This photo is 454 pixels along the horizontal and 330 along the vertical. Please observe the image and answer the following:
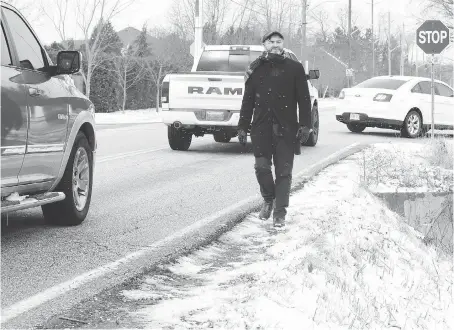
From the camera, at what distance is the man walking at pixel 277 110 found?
7.07 m

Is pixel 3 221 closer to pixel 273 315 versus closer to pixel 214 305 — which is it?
pixel 214 305

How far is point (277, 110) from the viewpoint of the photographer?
712 cm

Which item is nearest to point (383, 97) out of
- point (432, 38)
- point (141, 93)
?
point (432, 38)

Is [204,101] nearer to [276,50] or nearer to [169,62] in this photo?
[276,50]

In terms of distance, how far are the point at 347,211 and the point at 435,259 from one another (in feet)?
3.46

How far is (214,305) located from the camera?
4535 mm

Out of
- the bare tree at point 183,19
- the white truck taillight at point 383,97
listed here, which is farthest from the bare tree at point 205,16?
the white truck taillight at point 383,97

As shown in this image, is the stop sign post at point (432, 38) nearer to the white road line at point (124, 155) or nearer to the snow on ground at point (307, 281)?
the white road line at point (124, 155)

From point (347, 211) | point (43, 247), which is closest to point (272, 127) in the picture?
point (347, 211)

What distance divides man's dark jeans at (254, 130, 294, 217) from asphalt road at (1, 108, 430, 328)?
0.74 meters

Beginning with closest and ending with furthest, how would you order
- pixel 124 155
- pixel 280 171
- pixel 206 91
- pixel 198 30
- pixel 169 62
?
1. pixel 280 171
2. pixel 124 155
3. pixel 206 91
4. pixel 198 30
5. pixel 169 62

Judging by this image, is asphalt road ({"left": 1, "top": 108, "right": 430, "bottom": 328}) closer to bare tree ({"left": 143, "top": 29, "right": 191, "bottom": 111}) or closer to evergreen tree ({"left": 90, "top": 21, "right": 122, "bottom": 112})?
evergreen tree ({"left": 90, "top": 21, "right": 122, "bottom": 112})

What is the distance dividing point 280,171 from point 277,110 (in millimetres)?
570

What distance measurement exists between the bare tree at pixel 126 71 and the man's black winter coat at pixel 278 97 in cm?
2687
